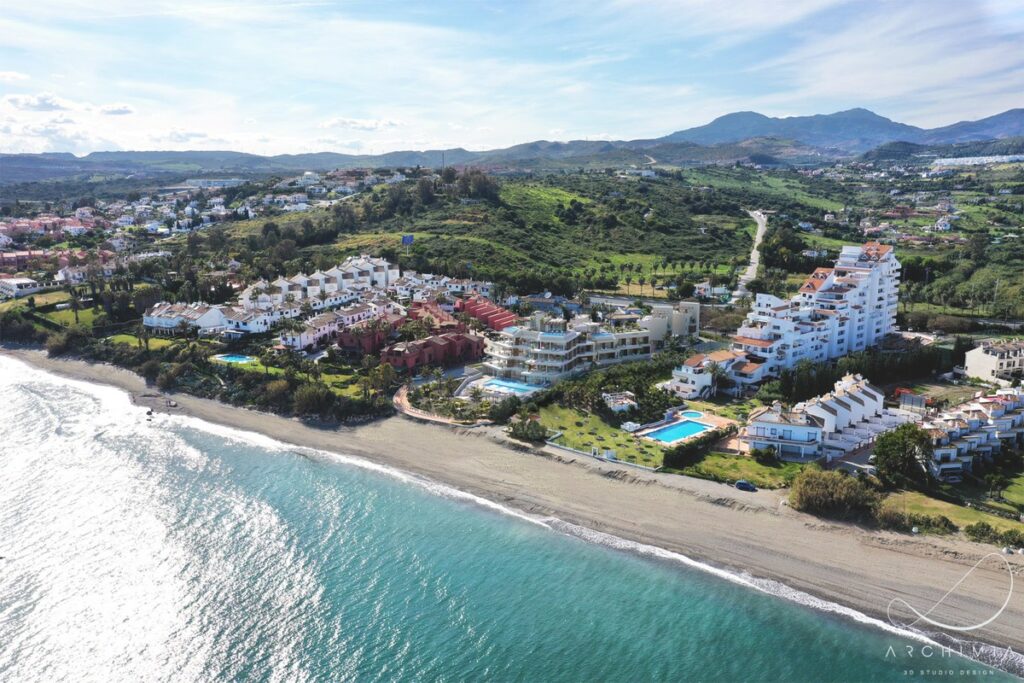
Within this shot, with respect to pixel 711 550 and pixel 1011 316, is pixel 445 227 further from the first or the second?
pixel 711 550

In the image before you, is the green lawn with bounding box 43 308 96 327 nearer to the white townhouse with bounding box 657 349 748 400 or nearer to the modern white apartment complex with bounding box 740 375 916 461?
the white townhouse with bounding box 657 349 748 400

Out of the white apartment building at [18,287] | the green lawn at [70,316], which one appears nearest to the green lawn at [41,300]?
the white apartment building at [18,287]

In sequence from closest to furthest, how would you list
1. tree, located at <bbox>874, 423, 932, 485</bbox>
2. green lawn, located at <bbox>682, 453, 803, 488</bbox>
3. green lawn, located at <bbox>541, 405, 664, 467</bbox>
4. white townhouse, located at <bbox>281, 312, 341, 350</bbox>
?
1. tree, located at <bbox>874, 423, 932, 485</bbox>
2. green lawn, located at <bbox>682, 453, 803, 488</bbox>
3. green lawn, located at <bbox>541, 405, 664, 467</bbox>
4. white townhouse, located at <bbox>281, 312, 341, 350</bbox>

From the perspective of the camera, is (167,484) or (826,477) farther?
(167,484)

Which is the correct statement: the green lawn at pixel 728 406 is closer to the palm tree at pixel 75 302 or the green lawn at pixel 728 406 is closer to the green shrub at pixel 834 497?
the green shrub at pixel 834 497

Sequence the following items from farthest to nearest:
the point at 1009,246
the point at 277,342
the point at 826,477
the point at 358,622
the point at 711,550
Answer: the point at 1009,246
the point at 277,342
the point at 826,477
the point at 711,550
the point at 358,622

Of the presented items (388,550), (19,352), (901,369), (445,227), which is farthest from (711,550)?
(445,227)

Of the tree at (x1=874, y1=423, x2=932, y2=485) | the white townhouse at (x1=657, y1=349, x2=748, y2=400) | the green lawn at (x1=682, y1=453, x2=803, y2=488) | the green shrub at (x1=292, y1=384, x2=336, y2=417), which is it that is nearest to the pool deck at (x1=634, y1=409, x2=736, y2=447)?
the white townhouse at (x1=657, y1=349, x2=748, y2=400)
